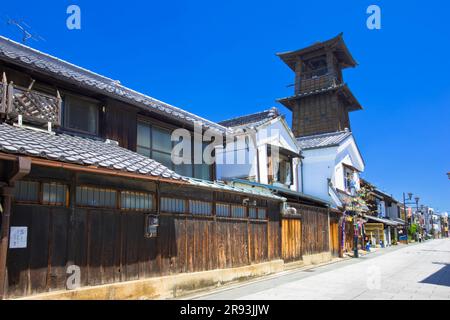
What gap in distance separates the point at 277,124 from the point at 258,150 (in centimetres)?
355

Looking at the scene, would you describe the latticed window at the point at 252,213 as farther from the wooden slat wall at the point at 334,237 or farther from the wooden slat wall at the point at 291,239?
the wooden slat wall at the point at 334,237

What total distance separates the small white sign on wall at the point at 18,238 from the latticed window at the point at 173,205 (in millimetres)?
4358

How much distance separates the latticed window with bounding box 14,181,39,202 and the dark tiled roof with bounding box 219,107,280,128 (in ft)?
57.9

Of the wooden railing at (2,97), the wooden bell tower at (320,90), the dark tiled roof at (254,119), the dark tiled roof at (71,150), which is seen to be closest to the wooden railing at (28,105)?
the wooden railing at (2,97)

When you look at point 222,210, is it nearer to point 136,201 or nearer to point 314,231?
point 136,201

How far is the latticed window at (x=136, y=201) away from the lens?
34.2 feet

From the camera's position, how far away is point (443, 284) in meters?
13.6

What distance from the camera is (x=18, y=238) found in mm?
7875

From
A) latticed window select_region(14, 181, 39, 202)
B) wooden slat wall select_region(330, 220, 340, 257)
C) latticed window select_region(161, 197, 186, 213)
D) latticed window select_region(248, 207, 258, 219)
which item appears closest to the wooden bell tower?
wooden slat wall select_region(330, 220, 340, 257)

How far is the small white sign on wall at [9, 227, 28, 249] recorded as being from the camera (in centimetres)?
776

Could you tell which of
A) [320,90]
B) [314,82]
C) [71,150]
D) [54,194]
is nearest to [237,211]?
[71,150]

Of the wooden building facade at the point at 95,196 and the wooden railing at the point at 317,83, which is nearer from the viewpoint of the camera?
the wooden building facade at the point at 95,196
